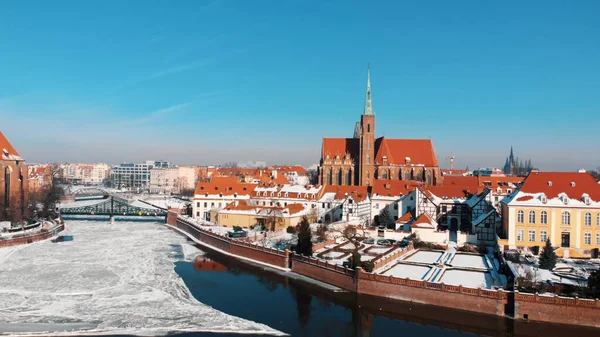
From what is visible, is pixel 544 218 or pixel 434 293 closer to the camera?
pixel 434 293

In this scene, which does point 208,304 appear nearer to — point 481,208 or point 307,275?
point 307,275

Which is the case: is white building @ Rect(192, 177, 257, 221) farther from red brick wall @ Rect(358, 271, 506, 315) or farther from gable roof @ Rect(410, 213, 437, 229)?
red brick wall @ Rect(358, 271, 506, 315)

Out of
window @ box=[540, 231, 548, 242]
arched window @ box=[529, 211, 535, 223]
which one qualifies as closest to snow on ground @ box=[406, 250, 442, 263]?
arched window @ box=[529, 211, 535, 223]

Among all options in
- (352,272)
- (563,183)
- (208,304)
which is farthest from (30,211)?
(563,183)

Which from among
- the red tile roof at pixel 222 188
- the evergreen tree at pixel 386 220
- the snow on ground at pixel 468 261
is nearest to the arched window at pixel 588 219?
the snow on ground at pixel 468 261

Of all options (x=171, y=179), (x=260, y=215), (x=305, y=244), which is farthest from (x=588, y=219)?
(x=171, y=179)

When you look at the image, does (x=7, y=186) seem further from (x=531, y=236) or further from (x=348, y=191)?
(x=531, y=236)
